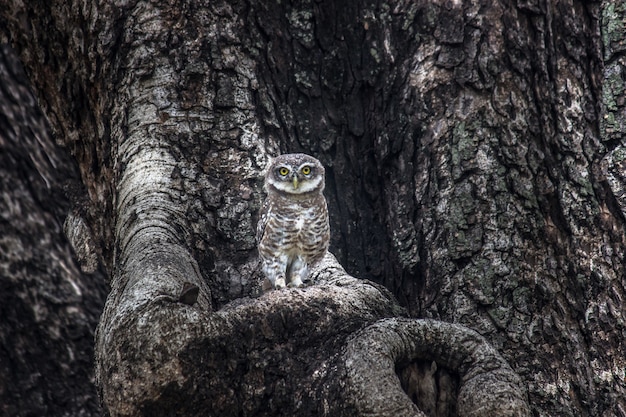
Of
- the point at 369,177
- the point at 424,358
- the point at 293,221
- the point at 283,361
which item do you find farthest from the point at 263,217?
the point at 424,358

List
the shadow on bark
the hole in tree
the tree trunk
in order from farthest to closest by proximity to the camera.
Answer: the tree trunk
the hole in tree
the shadow on bark

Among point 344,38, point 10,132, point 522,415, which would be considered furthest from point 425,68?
point 10,132

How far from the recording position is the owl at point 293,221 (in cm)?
404

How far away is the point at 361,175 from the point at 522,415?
5.76 feet

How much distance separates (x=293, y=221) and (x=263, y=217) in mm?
291

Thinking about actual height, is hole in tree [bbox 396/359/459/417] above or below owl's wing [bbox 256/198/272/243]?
below

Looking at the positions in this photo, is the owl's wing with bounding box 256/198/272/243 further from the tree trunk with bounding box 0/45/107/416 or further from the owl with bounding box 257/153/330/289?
the tree trunk with bounding box 0/45/107/416

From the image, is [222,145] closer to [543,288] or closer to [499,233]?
[499,233]

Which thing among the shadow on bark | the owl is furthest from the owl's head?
the shadow on bark

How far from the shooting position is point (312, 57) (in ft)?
13.5

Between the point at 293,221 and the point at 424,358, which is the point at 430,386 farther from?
the point at 293,221

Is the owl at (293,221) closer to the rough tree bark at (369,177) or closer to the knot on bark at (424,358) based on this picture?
the rough tree bark at (369,177)

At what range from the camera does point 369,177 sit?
4.07 meters

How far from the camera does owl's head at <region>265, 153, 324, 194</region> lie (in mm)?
3977
